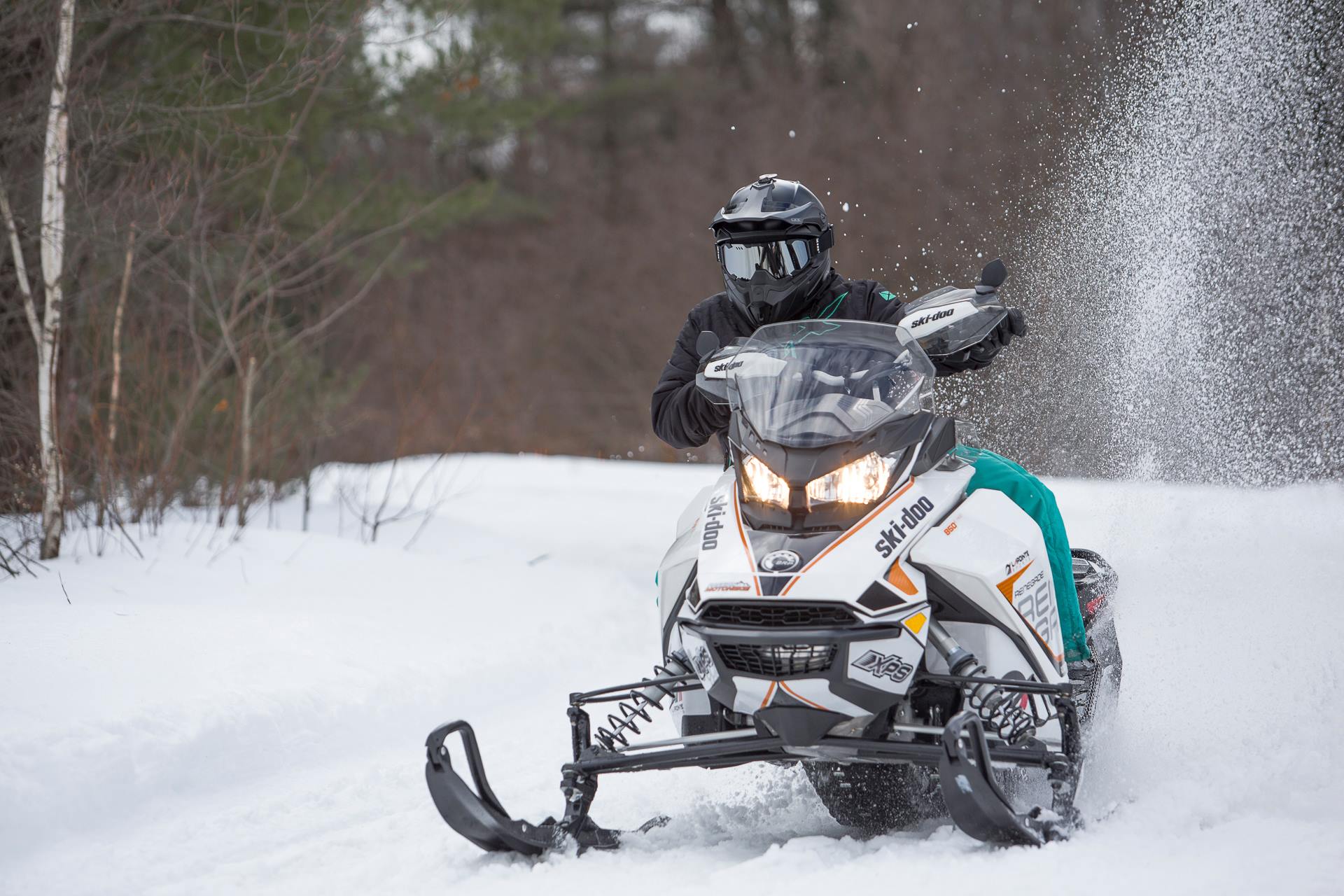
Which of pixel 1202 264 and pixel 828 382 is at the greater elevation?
pixel 1202 264

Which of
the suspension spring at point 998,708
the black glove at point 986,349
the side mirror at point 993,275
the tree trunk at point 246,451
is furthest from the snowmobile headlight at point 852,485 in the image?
the tree trunk at point 246,451

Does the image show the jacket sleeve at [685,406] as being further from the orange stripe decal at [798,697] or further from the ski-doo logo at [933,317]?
the orange stripe decal at [798,697]

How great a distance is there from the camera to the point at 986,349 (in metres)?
3.85

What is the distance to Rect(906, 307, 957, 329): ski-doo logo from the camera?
3.64 m

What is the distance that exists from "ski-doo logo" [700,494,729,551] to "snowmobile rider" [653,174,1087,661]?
1.51 feet

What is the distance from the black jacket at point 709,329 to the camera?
4.05 metres

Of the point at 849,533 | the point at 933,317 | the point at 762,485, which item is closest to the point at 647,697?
the point at 762,485

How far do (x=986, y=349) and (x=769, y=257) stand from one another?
77 centimetres

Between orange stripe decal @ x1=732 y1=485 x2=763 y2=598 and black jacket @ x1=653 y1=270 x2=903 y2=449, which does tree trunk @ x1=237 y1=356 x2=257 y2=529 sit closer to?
black jacket @ x1=653 y1=270 x2=903 y2=449

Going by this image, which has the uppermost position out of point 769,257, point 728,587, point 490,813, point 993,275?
point 769,257

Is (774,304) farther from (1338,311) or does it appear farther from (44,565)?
(1338,311)

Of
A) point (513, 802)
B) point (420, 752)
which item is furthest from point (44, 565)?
point (513, 802)

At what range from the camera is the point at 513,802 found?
414 centimetres

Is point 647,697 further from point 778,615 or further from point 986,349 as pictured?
point 986,349
